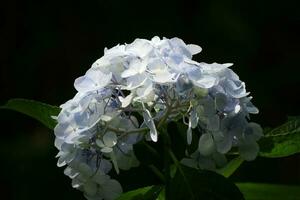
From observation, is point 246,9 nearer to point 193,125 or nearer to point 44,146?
point 44,146

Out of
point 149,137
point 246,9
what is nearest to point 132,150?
point 149,137

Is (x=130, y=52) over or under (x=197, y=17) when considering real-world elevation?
over

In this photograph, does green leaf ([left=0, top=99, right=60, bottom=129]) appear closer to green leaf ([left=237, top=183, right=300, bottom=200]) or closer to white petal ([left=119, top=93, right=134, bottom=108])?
white petal ([left=119, top=93, right=134, bottom=108])

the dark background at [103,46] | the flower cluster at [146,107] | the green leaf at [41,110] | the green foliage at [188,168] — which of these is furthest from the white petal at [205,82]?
the dark background at [103,46]

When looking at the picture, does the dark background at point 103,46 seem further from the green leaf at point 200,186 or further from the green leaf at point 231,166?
the green leaf at point 200,186

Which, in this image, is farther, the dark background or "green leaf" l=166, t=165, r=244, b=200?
the dark background

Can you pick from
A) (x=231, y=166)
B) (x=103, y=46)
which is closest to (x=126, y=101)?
(x=231, y=166)

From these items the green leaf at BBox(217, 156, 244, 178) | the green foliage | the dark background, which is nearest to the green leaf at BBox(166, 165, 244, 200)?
the green foliage
